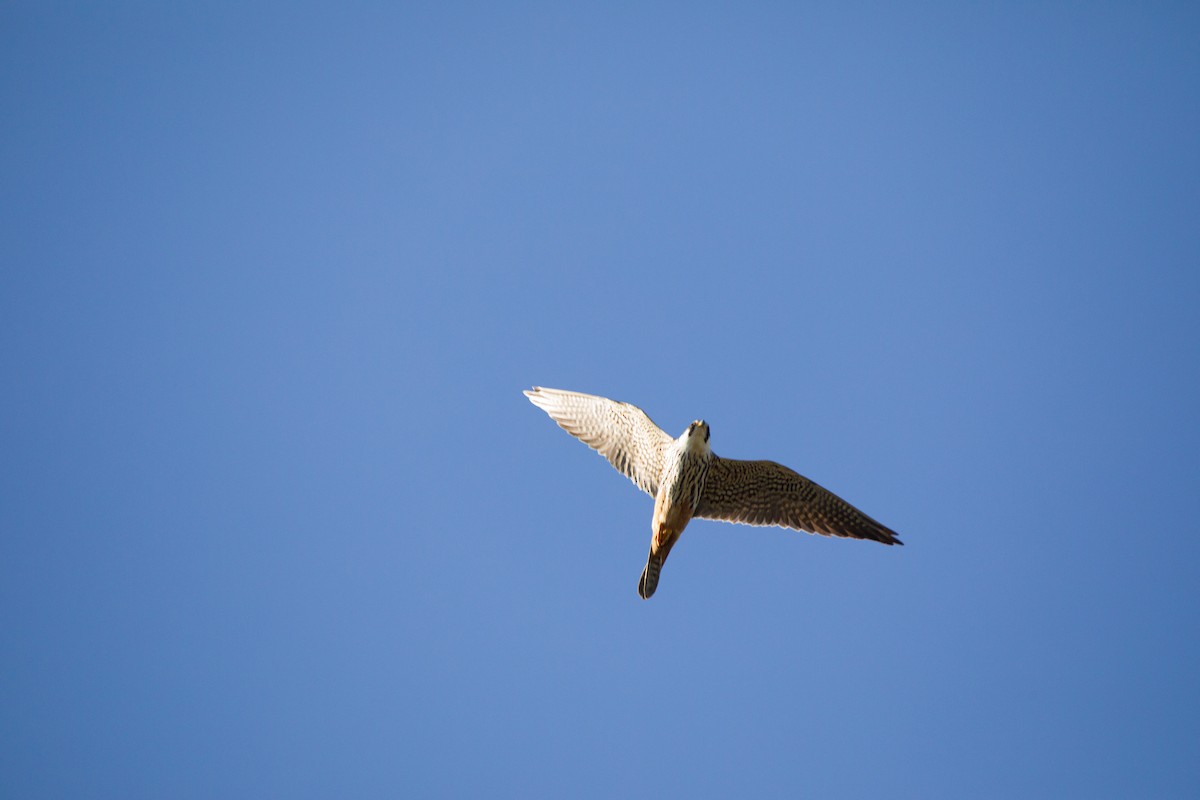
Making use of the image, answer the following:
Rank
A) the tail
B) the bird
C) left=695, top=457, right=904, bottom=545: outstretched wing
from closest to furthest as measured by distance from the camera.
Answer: the tail → the bird → left=695, top=457, right=904, bottom=545: outstretched wing

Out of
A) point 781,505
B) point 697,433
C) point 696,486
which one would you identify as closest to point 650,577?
point 696,486

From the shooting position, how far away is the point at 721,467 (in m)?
9.24

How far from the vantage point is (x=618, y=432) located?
9.82 metres

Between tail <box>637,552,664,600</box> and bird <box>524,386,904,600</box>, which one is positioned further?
bird <box>524,386,904,600</box>

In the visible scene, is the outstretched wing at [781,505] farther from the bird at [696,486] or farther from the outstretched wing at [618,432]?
the outstretched wing at [618,432]

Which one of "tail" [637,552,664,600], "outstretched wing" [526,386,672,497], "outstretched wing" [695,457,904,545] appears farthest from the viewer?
"outstretched wing" [526,386,672,497]

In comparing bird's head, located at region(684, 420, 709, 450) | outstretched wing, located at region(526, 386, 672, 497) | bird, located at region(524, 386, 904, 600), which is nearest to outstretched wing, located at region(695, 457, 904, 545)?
bird, located at region(524, 386, 904, 600)

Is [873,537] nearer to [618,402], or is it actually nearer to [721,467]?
[721,467]

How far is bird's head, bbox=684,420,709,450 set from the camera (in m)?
8.91

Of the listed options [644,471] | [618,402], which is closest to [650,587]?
[644,471]

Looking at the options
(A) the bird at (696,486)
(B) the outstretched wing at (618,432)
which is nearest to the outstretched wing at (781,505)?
(A) the bird at (696,486)

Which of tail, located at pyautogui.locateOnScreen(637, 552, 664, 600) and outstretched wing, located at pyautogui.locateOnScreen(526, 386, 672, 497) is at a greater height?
outstretched wing, located at pyautogui.locateOnScreen(526, 386, 672, 497)

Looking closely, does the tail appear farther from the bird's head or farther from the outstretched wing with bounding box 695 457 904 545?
the bird's head

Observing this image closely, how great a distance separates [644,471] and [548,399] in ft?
5.08
